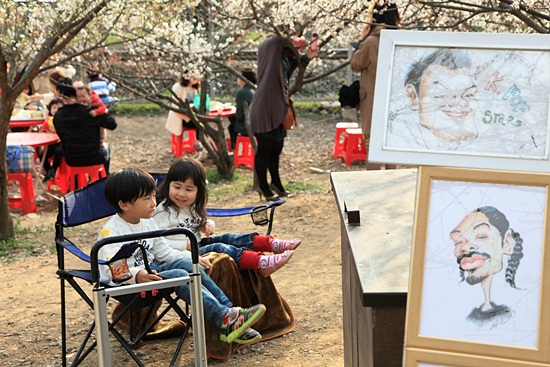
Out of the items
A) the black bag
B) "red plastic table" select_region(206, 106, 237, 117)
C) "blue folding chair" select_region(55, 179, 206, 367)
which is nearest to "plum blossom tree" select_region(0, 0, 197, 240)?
the black bag

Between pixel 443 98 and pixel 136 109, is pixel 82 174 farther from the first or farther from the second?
pixel 136 109

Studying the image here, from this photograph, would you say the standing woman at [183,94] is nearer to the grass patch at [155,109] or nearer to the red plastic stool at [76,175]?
the red plastic stool at [76,175]

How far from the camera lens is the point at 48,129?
958cm

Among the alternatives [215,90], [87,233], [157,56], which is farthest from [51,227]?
[215,90]

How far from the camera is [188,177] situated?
434cm

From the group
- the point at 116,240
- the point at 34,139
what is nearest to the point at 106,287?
the point at 116,240

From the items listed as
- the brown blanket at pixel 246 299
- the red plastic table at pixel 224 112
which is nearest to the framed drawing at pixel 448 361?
the brown blanket at pixel 246 299

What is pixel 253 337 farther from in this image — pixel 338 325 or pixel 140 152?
pixel 140 152

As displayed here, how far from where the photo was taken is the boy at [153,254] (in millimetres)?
3932

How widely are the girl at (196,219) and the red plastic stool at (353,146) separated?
6.30 m

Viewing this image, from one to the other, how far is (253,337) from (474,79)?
2.24 m

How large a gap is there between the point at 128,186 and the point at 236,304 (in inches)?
35.2

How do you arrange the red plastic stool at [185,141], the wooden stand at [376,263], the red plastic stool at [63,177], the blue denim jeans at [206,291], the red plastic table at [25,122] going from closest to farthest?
the wooden stand at [376,263] < the blue denim jeans at [206,291] < the red plastic stool at [63,177] < the red plastic table at [25,122] < the red plastic stool at [185,141]

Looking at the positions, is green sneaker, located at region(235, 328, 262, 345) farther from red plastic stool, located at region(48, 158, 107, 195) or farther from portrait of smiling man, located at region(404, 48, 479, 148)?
red plastic stool, located at region(48, 158, 107, 195)
